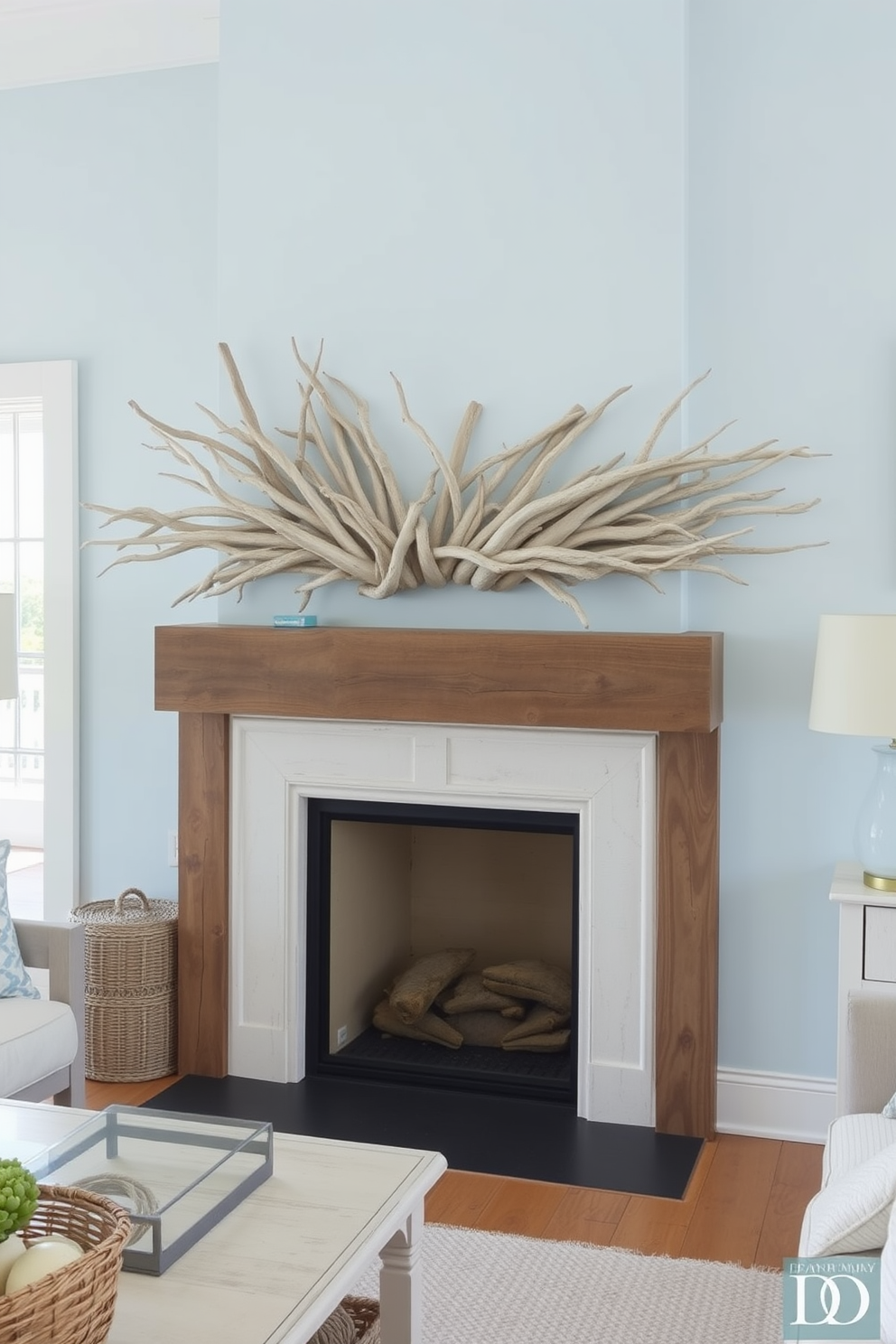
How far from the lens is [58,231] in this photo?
418cm

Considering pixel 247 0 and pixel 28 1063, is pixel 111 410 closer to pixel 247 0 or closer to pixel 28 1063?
pixel 247 0

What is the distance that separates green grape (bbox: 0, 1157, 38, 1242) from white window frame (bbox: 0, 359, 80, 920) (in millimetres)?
2860

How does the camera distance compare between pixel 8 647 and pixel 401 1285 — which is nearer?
pixel 401 1285

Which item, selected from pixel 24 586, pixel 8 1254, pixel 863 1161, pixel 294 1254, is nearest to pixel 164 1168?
pixel 294 1254

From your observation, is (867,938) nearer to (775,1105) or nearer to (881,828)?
(881,828)

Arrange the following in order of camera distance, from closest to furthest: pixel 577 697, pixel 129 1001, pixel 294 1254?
pixel 294 1254
pixel 577 697
pixel 129 1001

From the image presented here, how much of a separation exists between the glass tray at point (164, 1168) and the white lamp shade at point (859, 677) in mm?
1522

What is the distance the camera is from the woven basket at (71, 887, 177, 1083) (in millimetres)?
3578

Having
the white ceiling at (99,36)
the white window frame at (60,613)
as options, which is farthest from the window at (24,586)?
the white ceiling at (99,36)

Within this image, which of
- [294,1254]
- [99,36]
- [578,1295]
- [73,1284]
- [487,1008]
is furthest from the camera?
[99,36]

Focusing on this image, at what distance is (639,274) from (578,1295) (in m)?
2.31

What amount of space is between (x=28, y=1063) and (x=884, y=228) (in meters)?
2.78

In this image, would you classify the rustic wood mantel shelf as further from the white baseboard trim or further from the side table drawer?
the side table drawer

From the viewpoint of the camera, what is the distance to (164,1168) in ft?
6.63
